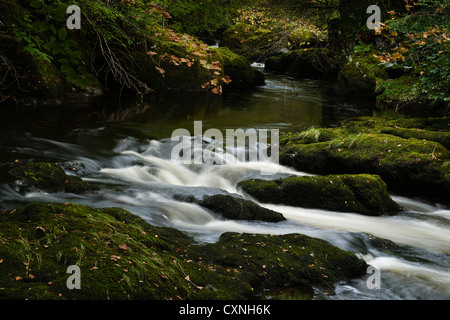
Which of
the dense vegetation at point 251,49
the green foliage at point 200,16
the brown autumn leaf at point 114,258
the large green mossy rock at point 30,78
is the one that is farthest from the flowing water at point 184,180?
the green foliage at point 200,16

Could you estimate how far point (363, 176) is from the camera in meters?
6.35

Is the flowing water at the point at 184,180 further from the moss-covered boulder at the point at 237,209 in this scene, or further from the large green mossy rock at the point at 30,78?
the large green mossy rock at the point at 30,78

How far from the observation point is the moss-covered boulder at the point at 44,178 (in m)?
5.42

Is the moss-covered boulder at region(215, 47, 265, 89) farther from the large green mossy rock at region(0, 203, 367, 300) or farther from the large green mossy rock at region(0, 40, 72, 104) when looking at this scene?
the large green mossy rock at region(0, 203, 367, 300)

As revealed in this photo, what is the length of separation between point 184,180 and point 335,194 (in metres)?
2.97

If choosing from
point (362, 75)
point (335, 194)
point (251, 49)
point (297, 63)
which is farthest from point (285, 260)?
point (297, 63)

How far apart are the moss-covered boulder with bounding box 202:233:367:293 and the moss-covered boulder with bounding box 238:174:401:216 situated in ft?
7.01

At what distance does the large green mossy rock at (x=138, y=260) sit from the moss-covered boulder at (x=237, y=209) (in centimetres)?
103

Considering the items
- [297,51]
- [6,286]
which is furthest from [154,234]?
[297,51]

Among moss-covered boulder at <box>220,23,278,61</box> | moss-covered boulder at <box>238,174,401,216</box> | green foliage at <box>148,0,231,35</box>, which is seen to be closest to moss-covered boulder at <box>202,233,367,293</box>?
moss-covered boulder at <box>238,174,401,216</box>

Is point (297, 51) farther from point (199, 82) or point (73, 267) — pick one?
point (73, 267)

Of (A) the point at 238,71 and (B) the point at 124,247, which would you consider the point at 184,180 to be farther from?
(A) the point at 238,71

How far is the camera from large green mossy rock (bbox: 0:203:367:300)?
8.23 ft
